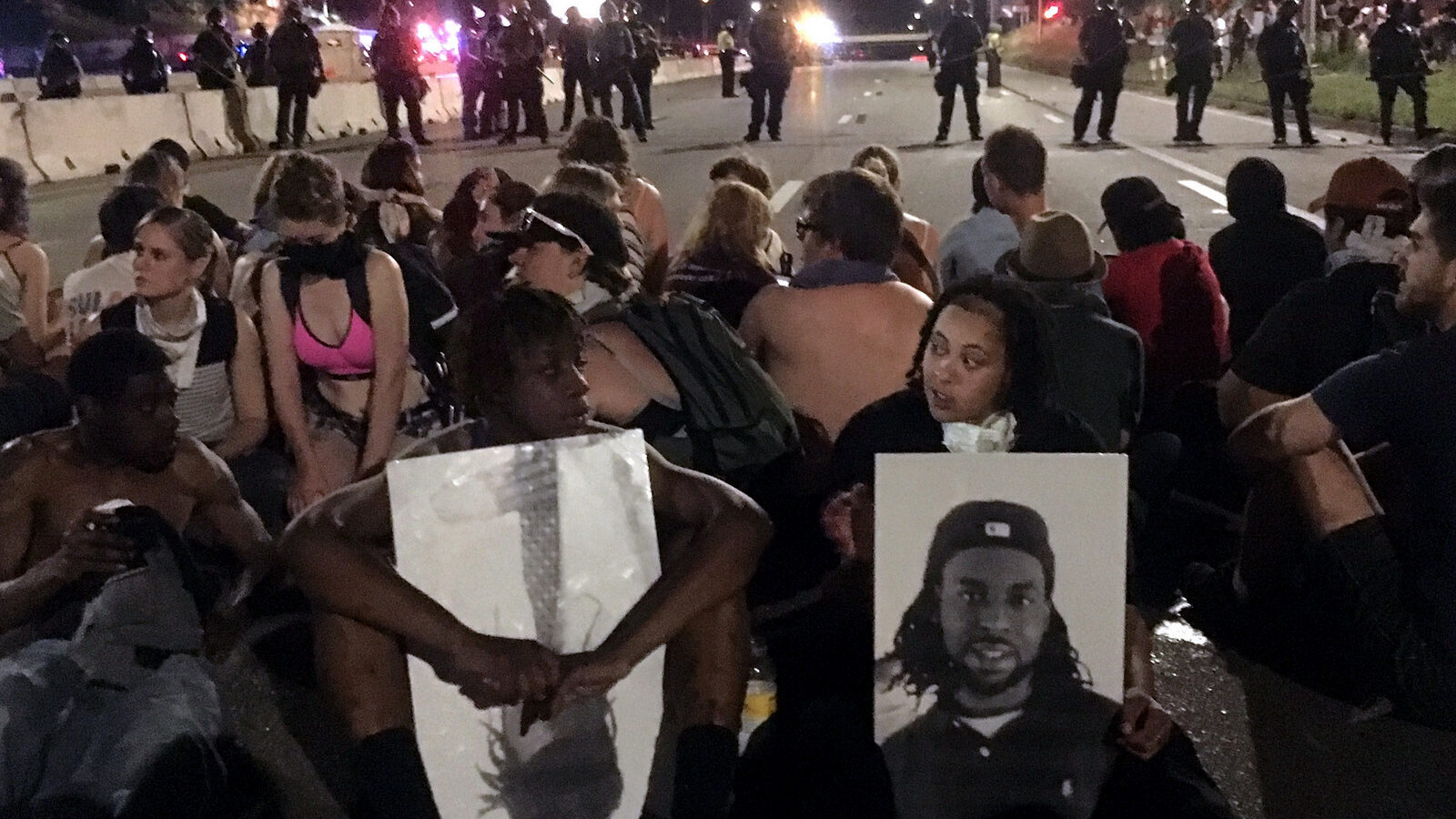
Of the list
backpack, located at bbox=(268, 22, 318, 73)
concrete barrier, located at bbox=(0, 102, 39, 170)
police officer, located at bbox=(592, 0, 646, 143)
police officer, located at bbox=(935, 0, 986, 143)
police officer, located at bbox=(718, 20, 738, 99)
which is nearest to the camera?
concrete barrier, located at bbox=(0, 102, 39, 170)

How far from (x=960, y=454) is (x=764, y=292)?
1.69 metres

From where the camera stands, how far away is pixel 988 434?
335 cm

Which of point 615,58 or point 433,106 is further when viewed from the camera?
point 433,106

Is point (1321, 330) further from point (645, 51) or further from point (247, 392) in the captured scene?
point (645, 51)

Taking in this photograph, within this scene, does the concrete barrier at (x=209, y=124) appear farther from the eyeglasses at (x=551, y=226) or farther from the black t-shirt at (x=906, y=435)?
the black t-shirt at (x=906, y=435)

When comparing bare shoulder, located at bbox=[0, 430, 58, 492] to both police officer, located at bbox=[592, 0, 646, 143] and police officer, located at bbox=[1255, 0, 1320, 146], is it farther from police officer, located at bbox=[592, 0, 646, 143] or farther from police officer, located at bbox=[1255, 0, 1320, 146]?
police officer, located at bbox=[1255, 0, 1320, 146]

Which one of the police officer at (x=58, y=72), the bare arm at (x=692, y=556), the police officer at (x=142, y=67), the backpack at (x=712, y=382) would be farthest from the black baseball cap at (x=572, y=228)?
the police officer at (x=58, y=72)

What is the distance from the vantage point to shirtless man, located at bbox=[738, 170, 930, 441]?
4.50 metres

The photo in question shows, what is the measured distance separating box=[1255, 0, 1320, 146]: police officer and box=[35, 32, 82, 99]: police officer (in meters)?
15.9

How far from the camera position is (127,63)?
2023 centimetres

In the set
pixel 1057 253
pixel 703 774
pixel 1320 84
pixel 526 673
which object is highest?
pixel 1057 253

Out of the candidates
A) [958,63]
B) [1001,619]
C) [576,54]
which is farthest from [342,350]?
[576,54]

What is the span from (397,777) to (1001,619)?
1.25m

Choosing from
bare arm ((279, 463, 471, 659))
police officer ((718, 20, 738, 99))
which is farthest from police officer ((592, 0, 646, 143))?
bare arm ((279, 463, 471, 659))
